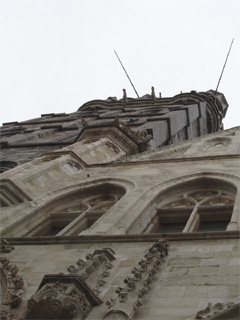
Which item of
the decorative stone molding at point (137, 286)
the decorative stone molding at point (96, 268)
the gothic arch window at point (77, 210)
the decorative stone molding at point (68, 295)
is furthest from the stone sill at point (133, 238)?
the decorative stone molding at point (68, 295)

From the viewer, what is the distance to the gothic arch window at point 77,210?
12.7 metres

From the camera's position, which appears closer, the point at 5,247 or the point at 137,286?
the point at 137,286

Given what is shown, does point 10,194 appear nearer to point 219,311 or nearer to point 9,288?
point 9,288

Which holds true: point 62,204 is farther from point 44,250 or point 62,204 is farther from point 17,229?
point 44,250

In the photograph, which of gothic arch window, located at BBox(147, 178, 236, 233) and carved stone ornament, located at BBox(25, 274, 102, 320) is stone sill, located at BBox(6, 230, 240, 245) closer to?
gothic arch window, located at BBox(147, 178, 236, 233)

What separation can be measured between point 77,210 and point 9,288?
6065 mm

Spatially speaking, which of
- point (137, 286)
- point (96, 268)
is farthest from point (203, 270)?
point (96, 268)

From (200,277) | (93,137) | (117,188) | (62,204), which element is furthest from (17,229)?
(93,137)

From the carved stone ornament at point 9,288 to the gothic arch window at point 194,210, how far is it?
153 inches

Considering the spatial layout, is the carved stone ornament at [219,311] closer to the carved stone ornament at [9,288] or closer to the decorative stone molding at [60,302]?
the decorative stone molding at [60,302]

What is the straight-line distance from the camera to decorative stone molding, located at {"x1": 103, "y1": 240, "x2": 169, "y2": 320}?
7028 millimetres

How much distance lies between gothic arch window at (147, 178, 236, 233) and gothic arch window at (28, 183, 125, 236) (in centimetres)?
141

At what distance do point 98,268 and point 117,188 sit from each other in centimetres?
697

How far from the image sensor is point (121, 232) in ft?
35.5
